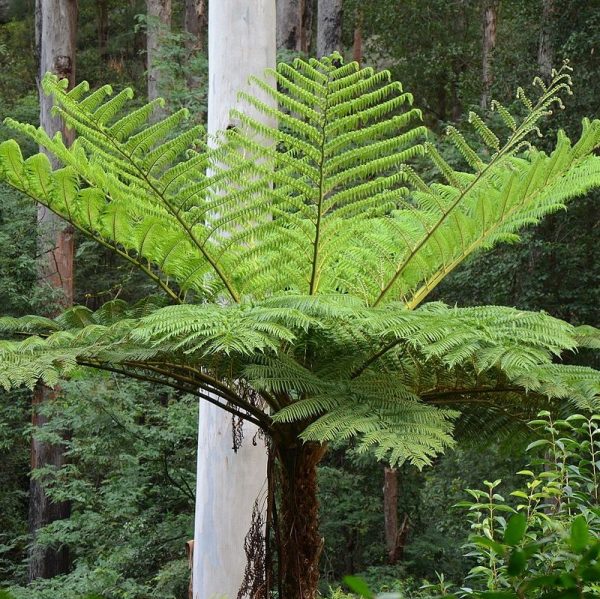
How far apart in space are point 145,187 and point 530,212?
130 centimetres

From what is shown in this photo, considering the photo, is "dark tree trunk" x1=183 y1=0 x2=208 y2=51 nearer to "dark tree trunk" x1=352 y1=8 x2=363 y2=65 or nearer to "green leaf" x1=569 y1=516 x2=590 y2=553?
"dark tree trunk" x1=352 y1=8 x2=363 y2=65

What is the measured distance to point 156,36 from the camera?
12.9 metres

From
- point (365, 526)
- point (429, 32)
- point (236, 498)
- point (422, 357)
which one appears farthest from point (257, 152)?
point (429, 32)

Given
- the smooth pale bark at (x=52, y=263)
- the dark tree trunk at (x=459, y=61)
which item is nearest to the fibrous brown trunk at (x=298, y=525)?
the smooth pale bark at (x=52, y=263)

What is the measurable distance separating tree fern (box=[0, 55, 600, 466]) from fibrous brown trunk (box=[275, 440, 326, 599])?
10cm

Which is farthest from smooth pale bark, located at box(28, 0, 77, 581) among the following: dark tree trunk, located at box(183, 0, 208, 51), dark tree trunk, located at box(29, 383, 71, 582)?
dark tree trunk, located at box(183, 0, 208, 51)

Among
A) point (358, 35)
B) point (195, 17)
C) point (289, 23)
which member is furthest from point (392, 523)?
point (195, 17)

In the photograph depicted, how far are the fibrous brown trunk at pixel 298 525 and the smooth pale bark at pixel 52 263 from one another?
276 inches

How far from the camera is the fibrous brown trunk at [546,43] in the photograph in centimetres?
866

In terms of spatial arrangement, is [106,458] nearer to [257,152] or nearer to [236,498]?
[236,498]

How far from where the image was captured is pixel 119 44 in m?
17.8

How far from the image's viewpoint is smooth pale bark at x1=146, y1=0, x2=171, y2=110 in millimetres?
11383

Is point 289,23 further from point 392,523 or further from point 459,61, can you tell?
point 392,523

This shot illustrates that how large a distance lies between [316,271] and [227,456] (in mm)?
1144
